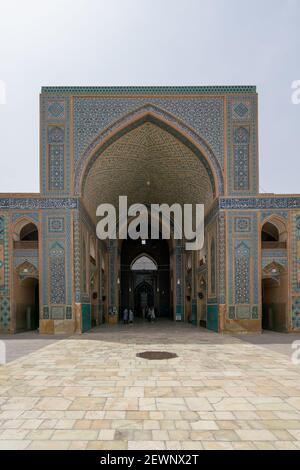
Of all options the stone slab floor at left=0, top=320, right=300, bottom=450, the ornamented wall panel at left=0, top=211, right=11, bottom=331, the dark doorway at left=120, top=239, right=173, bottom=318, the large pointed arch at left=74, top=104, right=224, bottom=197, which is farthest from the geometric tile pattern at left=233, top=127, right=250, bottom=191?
the dark doorway at left=120, top=239, right=173, bottom=318

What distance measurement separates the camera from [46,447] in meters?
3.26

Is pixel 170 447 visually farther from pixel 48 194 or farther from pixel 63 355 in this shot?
pixel 48 194

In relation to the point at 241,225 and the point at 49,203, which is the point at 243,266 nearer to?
the point at 241,225

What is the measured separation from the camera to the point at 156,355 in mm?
8312

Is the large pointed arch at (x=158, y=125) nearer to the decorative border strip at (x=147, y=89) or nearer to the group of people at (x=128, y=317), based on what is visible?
the decorative border strip at (x=147, y=89)

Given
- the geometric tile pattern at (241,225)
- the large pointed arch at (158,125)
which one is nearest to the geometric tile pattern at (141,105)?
the large pointed arch at (158,125)

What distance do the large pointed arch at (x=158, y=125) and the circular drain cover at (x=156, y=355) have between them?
21.8ft

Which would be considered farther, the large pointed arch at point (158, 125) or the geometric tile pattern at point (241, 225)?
the large pointed arch at point (158, 125)

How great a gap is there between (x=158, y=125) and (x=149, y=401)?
11422 mm

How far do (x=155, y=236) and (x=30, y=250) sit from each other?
1593 centimetres

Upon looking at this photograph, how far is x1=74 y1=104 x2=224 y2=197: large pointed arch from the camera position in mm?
13594

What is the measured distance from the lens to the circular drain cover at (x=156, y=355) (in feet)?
26.2

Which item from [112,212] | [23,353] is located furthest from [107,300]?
[23,353]

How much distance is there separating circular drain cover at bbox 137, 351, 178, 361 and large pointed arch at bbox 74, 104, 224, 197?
262 inches
